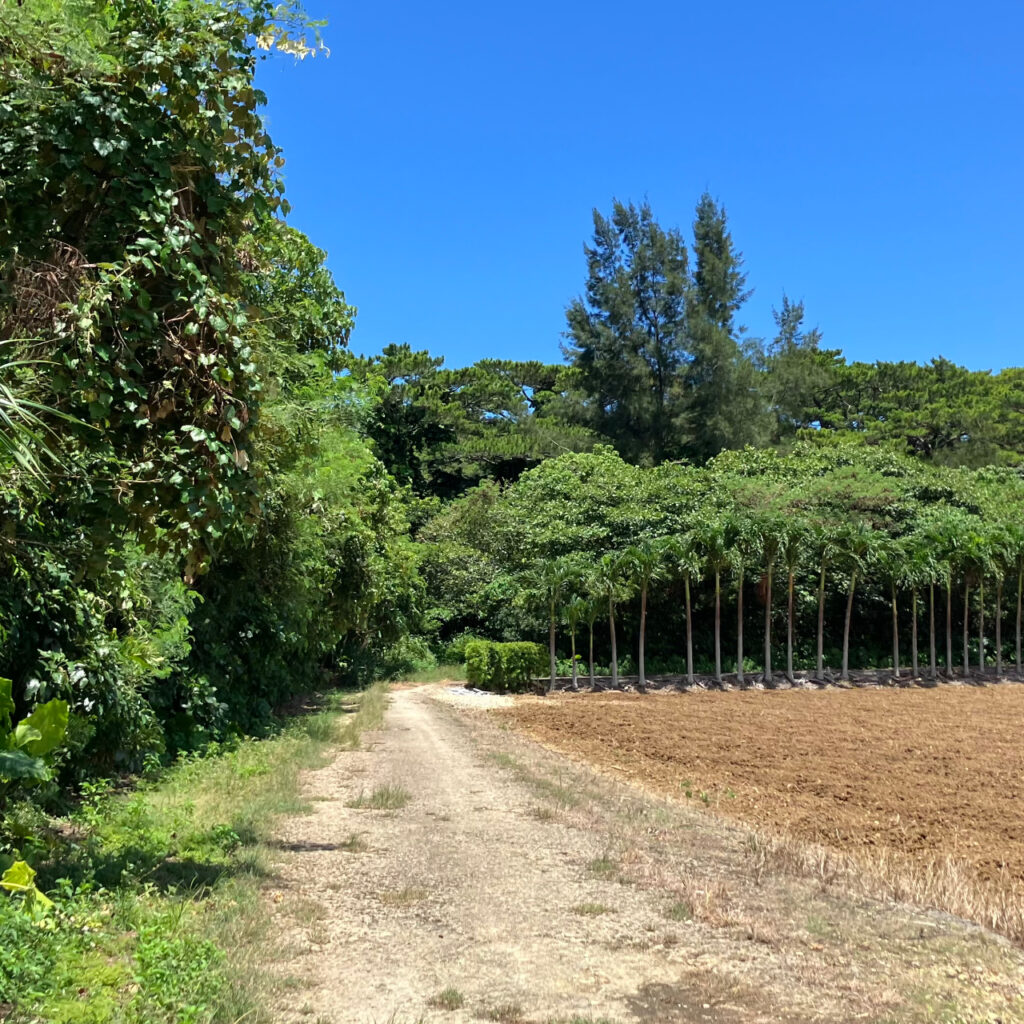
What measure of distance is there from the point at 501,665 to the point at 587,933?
20083 millimetres

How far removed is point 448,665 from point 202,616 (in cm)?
2019

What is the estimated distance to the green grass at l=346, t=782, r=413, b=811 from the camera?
27.5ft

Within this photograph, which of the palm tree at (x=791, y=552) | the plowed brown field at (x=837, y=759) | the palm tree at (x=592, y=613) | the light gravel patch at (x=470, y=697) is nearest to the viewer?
the plowed brown field at (x=837, y=759)

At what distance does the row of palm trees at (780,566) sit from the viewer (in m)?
25.7

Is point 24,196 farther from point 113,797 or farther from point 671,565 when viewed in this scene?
point 671,565

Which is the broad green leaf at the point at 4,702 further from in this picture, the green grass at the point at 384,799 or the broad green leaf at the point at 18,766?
the green grass at the point at 384,799

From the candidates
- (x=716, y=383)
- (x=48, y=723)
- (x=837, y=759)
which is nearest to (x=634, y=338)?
(x=716, y=383)

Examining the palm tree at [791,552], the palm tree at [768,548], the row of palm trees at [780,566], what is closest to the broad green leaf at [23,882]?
the row of palm trees at [780,566]

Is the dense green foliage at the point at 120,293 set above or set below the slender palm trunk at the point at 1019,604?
above

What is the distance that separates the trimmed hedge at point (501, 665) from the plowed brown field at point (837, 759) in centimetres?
238

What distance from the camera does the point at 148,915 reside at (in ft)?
15.2

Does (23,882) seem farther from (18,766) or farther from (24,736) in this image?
(24,736)

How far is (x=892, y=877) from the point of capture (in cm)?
628

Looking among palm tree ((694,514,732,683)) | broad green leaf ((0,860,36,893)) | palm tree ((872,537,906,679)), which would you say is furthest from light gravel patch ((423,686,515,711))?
broad green leaf ((0,860,36,893))
